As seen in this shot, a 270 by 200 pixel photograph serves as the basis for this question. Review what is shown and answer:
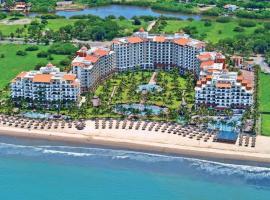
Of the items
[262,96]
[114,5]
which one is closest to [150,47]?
[262,96]

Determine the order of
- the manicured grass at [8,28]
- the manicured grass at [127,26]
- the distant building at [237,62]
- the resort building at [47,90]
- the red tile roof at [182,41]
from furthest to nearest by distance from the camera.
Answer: the manicured grass at [8,28]
the manicured grass at [127,26]
the distant building at [237,62]
the red tile roof at [182,41]
the resort building at [47,90]

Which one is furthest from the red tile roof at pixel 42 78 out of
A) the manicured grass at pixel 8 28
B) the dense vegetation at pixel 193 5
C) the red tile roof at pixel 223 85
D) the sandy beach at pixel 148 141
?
the dense vegetation at pixel 193 5

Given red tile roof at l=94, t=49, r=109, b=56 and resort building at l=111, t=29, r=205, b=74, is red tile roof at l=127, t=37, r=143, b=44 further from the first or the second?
red tile roof at l=94, t=49, r=109, b=56

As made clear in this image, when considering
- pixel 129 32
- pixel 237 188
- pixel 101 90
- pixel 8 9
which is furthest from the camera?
pixel 8 9

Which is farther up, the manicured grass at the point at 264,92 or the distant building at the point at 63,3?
the distant building at the point at 63,3

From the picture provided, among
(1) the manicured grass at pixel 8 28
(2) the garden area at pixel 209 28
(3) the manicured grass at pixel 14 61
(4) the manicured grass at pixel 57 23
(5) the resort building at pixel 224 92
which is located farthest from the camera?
(4) the manicured grass at pixel 57 23

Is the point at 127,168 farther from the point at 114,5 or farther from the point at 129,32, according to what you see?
the point at 114,5

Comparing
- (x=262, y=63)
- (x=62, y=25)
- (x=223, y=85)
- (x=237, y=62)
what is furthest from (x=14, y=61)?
(x=262, y=63)

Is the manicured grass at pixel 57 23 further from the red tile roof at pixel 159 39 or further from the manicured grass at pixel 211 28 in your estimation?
the red tile roof at pixel 159 39

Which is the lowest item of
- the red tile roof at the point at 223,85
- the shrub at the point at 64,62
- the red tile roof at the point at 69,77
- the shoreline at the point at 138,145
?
the shoreline at the point at 138,145
